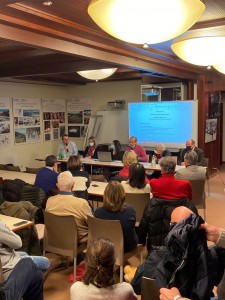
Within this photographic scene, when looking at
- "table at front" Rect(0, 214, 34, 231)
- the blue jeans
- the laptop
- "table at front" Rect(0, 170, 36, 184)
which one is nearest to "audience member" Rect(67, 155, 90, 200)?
"table at front" Rect(0, 170, 36, 184)

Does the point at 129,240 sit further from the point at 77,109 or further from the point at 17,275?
the point at 77,109

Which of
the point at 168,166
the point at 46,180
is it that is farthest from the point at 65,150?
the point at 168,166

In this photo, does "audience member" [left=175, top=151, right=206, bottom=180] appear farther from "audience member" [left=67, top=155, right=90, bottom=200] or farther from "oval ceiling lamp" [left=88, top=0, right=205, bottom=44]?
"oval ceiling lamp" [left=88, top=0, right=205, bottom=44]

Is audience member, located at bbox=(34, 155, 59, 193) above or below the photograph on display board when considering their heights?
below

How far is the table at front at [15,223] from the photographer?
301 cm

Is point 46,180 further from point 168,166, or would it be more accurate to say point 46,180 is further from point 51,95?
point 51,95

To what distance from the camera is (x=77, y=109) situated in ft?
34.7

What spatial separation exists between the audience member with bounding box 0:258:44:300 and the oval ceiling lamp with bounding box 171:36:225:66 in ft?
7.63

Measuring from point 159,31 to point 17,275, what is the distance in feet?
6.40

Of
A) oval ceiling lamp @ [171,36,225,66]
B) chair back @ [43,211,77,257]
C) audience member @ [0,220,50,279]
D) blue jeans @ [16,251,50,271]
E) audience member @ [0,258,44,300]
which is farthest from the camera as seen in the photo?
chair back @ [43,211,77,257]

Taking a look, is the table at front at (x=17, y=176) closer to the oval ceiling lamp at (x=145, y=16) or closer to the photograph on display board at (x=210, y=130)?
the oval ceiling lamp at (x=145, y=16)

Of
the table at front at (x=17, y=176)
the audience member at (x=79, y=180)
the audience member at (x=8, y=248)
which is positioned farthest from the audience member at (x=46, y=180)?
the audience member at (x=8, y=248)

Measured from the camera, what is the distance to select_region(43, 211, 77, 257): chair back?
313 cm

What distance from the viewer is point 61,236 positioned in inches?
126
